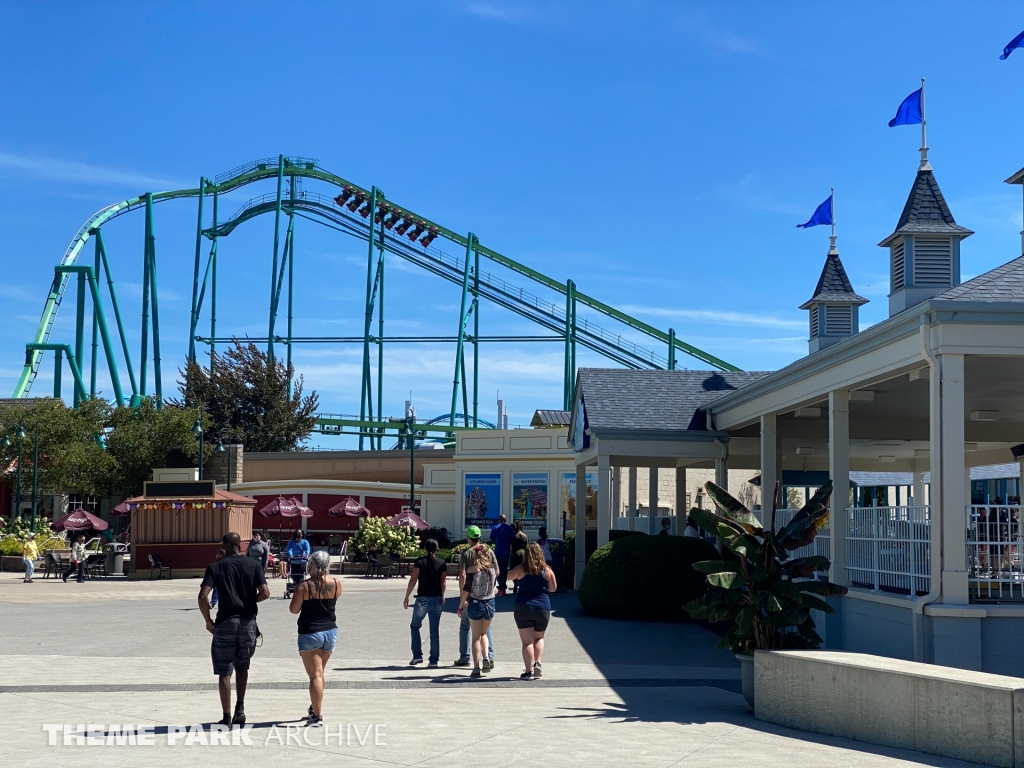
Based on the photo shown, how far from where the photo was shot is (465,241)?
5294 centimetres

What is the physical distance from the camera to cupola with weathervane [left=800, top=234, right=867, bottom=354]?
22.1m

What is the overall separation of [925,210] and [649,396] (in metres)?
8.49

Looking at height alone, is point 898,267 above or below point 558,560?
above

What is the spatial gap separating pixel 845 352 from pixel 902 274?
9.38 feet

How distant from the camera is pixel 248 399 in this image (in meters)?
59.5

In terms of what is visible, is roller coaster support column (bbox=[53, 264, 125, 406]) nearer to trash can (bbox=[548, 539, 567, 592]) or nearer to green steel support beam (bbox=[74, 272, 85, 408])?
green steel support beam (bbox=[74, 272, 85, 408])

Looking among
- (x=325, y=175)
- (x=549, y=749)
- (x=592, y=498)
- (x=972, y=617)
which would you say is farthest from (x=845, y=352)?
(x=325, y=175)

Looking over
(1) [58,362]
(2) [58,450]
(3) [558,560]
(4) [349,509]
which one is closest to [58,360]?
(1) [58,362]

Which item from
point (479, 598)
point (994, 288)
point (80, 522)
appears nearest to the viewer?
point (994, 288)

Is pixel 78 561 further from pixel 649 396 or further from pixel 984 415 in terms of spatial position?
pixel 984 415

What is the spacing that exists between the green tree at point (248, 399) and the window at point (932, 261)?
46621 millimetres

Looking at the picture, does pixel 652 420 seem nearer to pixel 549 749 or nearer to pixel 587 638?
pixel 587 638

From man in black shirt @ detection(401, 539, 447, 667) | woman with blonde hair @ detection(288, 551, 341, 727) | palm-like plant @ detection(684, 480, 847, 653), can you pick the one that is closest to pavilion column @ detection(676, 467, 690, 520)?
man in black shirt @ detection(401, 539, 447, 667)

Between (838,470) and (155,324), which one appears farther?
(155,324)
